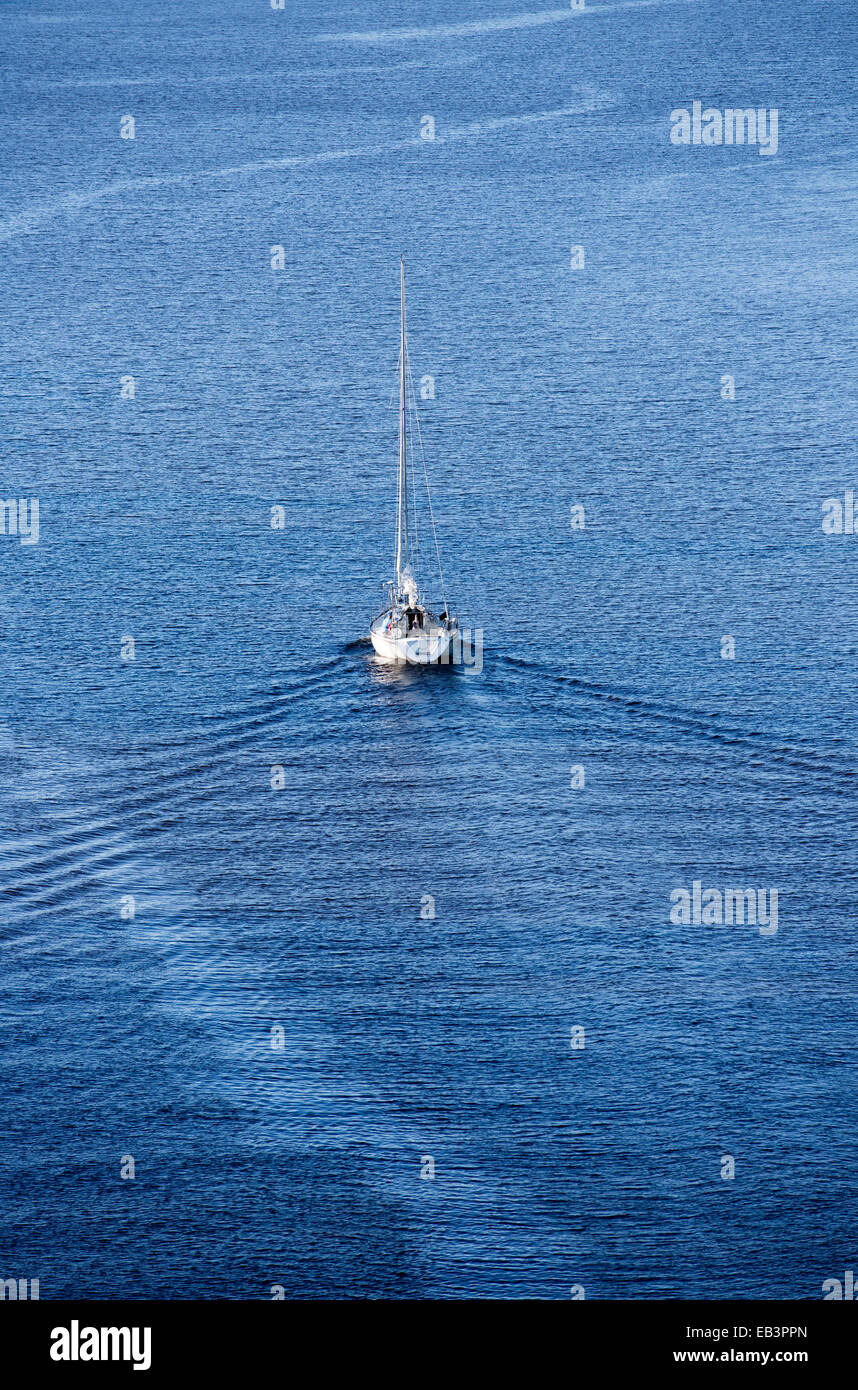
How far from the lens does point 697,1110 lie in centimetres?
9731

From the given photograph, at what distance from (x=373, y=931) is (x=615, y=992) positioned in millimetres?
15504

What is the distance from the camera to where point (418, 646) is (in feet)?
462

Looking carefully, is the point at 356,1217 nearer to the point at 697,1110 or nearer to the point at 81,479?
the point at 697,1110

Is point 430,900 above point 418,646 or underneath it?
underneath

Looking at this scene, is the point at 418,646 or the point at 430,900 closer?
the point at 430,900

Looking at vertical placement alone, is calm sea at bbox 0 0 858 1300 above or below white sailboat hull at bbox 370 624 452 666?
below

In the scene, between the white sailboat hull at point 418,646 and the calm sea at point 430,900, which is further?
the white sailboat hull at point 418,646

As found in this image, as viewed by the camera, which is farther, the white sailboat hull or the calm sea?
the white sailboat hull

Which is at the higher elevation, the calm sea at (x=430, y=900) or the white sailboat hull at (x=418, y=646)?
the white sailboat hull at (x=418, y=646)

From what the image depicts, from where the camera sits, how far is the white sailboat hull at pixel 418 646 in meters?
Answer: 141

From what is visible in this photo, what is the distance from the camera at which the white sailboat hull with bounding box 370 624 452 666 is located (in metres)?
141
